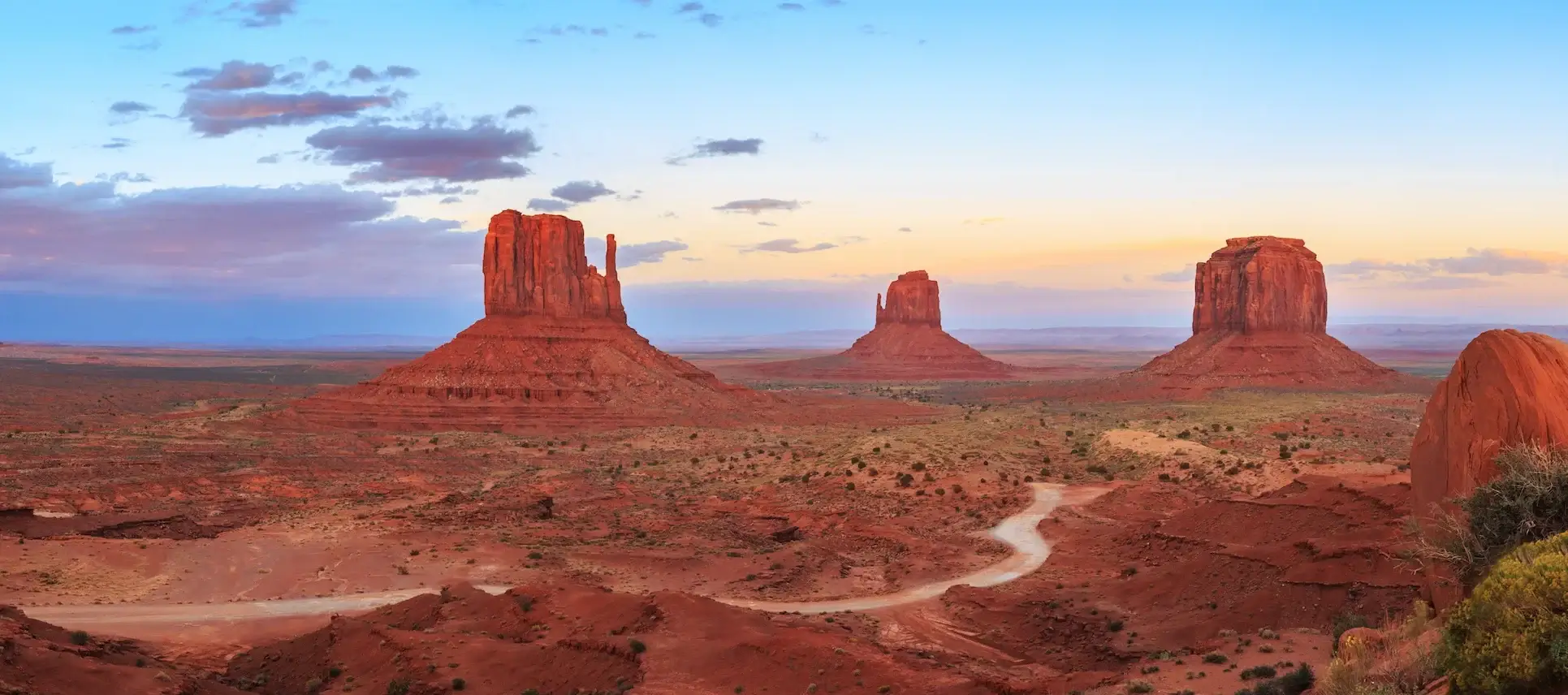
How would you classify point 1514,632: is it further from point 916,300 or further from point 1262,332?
point 916,300

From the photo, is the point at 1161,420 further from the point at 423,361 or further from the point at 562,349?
the point at 423,361

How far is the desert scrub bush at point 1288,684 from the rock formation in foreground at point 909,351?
145778mm

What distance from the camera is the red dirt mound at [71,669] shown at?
55.1ft

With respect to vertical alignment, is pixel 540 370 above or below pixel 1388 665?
above

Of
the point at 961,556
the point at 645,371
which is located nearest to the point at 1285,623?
the point at 961,556

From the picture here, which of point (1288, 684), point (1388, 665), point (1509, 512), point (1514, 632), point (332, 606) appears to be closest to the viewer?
point (1514, 632)

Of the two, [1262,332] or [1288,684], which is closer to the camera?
[1288,684]

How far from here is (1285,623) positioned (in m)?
23.4

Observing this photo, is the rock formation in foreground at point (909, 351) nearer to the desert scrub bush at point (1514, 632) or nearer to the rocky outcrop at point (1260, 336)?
the rocky outcrop at point (1260, 336)

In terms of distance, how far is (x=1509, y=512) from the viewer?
16.1 metres

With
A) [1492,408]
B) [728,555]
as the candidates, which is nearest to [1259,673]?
[1492,408]

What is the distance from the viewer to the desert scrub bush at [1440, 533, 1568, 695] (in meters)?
11.4

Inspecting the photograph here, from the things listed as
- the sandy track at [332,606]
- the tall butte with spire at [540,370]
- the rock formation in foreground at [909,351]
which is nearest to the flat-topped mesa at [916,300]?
the rock formation in foreground at [909,351]

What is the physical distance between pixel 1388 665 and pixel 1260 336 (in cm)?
10934
